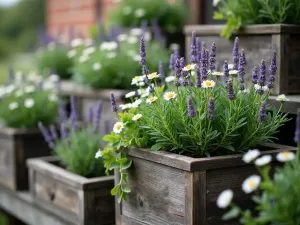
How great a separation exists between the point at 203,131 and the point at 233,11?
3.07ft

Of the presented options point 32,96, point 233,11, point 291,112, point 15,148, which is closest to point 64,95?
point 32,96

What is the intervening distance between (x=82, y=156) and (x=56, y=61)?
80.8 inches

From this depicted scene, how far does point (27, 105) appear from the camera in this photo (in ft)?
13.0

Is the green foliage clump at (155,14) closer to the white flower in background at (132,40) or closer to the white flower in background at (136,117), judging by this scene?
the white flower in background at (132,40)

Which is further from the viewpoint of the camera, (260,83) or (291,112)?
(291,112)

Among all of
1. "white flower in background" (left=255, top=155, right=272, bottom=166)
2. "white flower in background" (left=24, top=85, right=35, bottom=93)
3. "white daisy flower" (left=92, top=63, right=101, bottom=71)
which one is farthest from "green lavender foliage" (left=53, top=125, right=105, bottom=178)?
"white flower in background" (left=255, top=155, right=272, bottom=166)

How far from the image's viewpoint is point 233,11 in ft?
9.78

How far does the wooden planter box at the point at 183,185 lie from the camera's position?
2229 mm


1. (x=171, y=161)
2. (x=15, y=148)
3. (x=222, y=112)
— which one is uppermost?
(x=222, y=112)

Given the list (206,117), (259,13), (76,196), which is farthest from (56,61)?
(206,117)

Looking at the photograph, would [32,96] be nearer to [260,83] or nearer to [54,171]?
[54,171]

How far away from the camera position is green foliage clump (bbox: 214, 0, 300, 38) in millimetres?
2820

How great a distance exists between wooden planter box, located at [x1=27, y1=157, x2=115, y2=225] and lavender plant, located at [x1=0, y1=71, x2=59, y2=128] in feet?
2.26

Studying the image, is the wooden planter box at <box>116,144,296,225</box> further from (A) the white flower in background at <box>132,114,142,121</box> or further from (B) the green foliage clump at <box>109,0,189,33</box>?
(B) the green foliage clump at <box>109,0,189,33</box>
